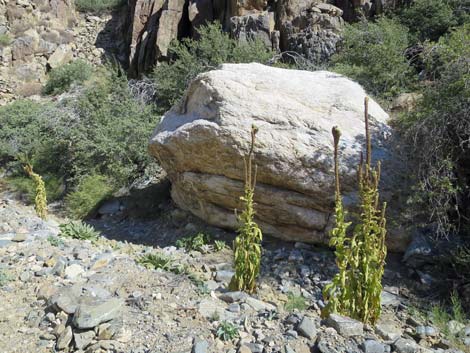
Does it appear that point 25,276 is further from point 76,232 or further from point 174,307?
point 174,307

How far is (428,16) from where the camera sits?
987cm

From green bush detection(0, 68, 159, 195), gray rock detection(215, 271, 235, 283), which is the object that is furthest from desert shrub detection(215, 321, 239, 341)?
green bush detection(0, 68, 159, 195)

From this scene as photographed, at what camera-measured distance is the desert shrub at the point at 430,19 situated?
9462 millimetres

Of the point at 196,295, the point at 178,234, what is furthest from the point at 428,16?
the point at 196,295

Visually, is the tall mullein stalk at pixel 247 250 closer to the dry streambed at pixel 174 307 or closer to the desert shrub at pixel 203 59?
the dry streambed at pixel 174 307

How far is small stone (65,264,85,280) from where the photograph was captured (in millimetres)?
4168

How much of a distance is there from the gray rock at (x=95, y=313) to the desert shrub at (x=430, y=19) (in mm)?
9043

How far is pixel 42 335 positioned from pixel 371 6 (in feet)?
37.3

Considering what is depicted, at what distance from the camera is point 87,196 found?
7762 mm

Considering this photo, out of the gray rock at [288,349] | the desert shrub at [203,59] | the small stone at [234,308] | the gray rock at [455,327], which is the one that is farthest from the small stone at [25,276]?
the desert shrub at [203,59]

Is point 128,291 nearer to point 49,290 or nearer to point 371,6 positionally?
point 49,290

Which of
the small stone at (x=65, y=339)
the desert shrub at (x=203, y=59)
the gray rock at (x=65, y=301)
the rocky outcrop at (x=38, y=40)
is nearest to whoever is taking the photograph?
the small stone at (x=65, y=339)

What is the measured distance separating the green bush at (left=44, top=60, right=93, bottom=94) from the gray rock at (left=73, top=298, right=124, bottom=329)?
46.2 ft

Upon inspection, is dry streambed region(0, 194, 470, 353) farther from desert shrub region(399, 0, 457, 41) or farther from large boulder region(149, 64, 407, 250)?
desert shrub region(399, 0, 457, 41)
